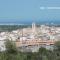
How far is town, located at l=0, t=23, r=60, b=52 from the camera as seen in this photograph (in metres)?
2.40

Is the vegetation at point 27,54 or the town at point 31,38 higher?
the town at point 31,38

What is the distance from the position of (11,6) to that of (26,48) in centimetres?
62

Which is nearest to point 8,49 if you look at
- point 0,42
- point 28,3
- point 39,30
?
point 0,42

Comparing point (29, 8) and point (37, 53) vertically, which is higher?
point (29, 8)

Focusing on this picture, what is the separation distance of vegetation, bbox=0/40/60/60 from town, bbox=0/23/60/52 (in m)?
0.05

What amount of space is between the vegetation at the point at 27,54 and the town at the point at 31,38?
0.17 ft

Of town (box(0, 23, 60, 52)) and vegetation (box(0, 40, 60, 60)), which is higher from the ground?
town (box(0, 23, 60, 52))

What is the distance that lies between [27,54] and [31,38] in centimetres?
23

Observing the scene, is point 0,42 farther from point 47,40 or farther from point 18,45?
point 47,40

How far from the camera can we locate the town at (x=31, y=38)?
2.40 metres

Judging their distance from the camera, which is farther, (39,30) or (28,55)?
(39,30)

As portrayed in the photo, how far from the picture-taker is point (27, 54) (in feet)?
7.73

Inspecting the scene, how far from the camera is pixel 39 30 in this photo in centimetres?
250

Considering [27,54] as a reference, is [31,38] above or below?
above
